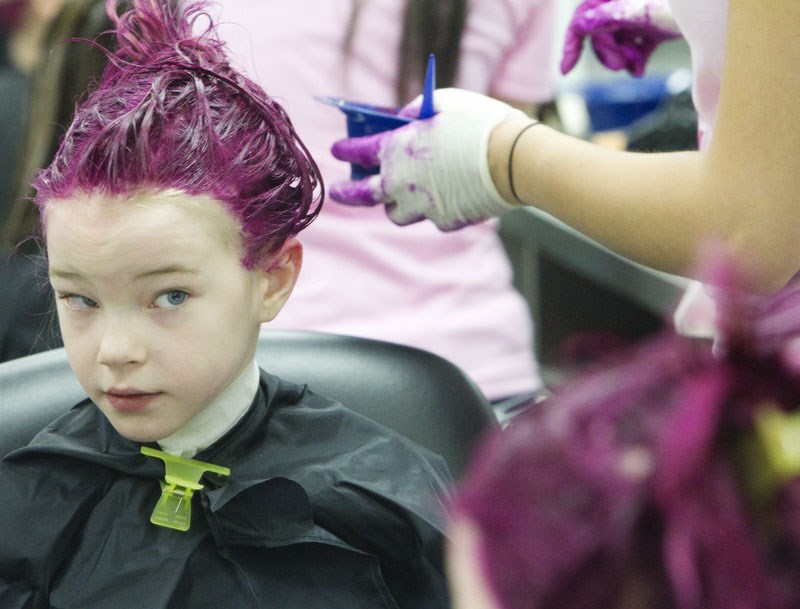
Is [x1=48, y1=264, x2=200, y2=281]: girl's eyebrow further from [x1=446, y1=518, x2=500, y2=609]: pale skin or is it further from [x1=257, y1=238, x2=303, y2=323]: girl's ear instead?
[x1=446, y1=518, x2=500, y2=609]: pale skin

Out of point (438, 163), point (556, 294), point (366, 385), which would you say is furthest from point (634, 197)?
point (556, 294)

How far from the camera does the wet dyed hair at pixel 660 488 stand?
382mm

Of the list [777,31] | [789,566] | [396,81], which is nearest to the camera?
[789,566]

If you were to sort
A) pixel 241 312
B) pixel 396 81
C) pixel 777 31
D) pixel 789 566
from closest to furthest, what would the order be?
pixel 789 566
pixel 777 31
pixel 241 312
pixel 396 81

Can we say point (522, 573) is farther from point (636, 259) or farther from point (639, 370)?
point (636, 259)

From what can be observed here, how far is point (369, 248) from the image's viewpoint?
1229 mm

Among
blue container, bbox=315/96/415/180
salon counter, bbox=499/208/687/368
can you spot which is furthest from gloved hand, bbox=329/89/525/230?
salon counter, bbox=499/208/687/368

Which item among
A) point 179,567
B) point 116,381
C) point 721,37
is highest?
point 721,37

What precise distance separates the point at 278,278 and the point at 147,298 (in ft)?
0.42

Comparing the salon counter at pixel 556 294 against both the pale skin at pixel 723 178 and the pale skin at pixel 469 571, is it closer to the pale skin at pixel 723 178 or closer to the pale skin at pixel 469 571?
the pale skin at pixel 723 178

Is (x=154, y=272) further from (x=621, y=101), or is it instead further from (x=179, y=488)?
(x=621, y=101)

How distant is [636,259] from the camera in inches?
35.9

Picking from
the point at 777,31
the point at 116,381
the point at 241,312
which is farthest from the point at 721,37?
the point at 116,381

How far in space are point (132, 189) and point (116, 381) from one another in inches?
5.5
